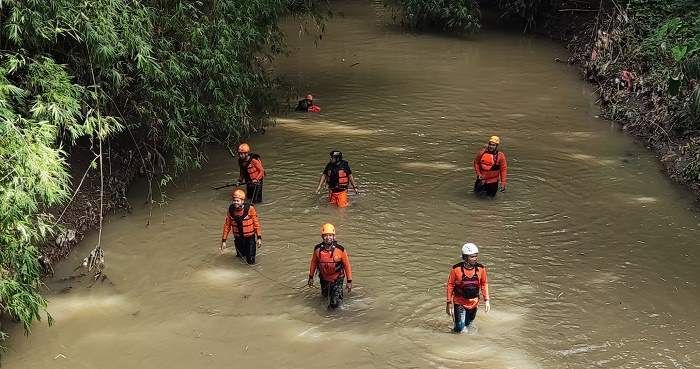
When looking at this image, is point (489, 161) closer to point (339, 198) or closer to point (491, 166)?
point (491, 166)

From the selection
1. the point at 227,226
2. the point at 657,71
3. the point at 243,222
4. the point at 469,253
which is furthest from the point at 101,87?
the point at 657,71

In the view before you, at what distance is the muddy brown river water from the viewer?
388 inches

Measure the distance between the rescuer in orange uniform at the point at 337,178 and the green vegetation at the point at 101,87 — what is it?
2501 millimetres

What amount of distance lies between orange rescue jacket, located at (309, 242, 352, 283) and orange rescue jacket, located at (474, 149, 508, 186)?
4.74 meters

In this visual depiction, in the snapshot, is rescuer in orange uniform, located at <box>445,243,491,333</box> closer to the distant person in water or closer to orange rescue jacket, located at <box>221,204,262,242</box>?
orange rescue jacket, located at <box>221,204,262,242</box>

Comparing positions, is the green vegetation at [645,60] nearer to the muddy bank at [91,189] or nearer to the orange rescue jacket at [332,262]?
the orange rescue jacket at [332,262]

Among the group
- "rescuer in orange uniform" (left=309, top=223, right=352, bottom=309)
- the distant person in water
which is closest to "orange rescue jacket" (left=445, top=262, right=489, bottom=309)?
Answer: "rescuer in orange uniform" (left=309, top=223, right=352, bottom=309)

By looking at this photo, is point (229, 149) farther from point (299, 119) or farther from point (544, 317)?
point (544, 317)

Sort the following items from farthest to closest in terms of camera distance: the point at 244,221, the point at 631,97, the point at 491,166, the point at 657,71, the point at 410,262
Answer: the point at 631,97 → the point at 657,71 → the point at 491,166 → the point at 410,262 → the point at 244,221

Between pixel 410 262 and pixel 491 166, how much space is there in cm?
299

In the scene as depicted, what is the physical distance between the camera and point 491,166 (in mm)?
14008

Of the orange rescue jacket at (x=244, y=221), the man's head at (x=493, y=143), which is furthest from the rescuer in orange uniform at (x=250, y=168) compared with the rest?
the man's head at (x=493, y=143)

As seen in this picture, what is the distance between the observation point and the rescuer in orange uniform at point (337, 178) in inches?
539

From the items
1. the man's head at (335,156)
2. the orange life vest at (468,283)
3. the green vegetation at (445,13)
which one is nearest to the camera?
the orange life vest at (468,283)
